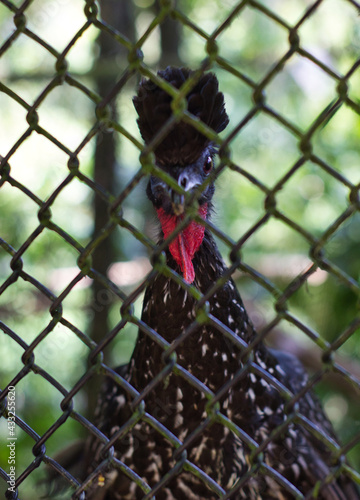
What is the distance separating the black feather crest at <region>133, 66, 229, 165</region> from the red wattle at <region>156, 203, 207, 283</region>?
22cm

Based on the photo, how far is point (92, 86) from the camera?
14.4 feet

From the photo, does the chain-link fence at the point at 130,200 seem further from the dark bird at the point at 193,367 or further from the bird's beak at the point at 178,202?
the bird's beak at the point at 178,202

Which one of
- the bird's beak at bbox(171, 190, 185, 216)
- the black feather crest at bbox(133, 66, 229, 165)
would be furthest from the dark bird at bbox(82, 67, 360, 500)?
the bird's beak at bbox(171, 190, 185, 216)

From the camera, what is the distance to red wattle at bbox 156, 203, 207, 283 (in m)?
1.89

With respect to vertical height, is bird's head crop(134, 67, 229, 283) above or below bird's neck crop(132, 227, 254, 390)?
above

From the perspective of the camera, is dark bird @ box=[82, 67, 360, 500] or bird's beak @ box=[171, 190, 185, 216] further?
dark bird @ box=[82, 67, 360, 500]

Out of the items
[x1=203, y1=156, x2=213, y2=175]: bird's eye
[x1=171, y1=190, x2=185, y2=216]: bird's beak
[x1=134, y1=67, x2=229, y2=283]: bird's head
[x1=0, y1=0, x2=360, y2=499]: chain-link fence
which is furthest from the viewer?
[x1=0, y1=0, x2=360, y2=499]: chain-link fence

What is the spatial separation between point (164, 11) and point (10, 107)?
17.8 feet

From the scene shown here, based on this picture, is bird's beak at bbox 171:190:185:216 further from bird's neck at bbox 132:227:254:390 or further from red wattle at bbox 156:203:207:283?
bird's neck at bbox 132:227:254:390

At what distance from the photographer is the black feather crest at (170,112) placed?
6.03 feet

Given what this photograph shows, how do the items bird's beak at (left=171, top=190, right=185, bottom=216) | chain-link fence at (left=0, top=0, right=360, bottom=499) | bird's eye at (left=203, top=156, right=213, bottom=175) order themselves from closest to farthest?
bird's beak at (left=171, top=190, right=185, bottom=216) → bird's eye at (left=203, top=156, right=213, bottom=175) → chain-link fence at (left=0, top=0, right=360, bottom=499)

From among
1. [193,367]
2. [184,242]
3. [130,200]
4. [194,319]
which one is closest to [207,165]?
[184,242]

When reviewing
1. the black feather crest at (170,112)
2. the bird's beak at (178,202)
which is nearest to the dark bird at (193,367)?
the black feather crest at (170,112)

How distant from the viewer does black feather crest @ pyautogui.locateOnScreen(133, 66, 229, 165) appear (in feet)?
6.03
